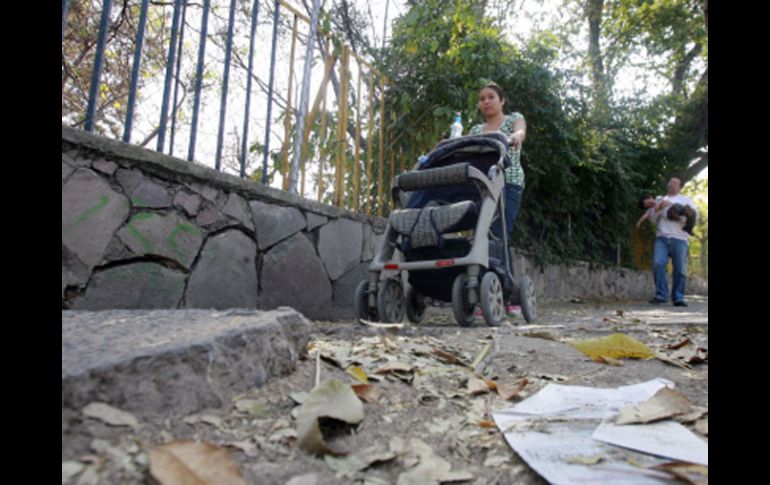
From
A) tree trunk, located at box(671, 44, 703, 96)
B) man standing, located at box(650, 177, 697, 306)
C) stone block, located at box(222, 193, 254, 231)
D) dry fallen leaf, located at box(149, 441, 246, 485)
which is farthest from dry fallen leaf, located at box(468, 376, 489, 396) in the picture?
tree trunk, located at box(671, 44, 703, 96)

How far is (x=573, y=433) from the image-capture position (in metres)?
1.16

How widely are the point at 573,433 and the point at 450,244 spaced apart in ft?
8.15

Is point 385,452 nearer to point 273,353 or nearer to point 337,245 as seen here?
point 273,353

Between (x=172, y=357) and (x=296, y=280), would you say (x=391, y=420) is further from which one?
(x=296, y=280)

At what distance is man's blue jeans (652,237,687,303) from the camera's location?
741 cm

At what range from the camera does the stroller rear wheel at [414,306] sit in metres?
4.02

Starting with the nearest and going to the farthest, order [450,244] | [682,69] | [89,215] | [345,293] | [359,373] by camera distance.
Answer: [359,373] → [89,215] → [450,244] → [345,293] → [682,69]

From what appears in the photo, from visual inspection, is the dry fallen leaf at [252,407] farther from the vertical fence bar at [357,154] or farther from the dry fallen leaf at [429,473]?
the vertical fence bar at [357,154]

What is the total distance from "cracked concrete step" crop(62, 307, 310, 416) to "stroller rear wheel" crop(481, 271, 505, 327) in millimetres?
1882

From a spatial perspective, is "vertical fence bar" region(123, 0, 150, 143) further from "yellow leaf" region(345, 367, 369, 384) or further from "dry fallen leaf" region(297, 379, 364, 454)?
"dry fallen leaf" region(297, 379, 364, 454)

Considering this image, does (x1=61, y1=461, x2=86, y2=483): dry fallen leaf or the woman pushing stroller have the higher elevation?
the woman pushing stroller

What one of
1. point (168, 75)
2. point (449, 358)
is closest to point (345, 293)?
point (168, 75)

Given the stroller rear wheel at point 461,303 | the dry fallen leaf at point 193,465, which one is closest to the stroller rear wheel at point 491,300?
the stroller rear wheel at point 461,303
